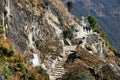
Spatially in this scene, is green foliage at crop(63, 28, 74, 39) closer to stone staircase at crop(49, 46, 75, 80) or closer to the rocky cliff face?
the rocky cliff face

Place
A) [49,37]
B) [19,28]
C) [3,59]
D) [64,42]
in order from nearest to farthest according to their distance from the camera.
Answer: [3,59]
[19,28]
[49,37]
[64,42]

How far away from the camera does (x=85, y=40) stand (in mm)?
71312

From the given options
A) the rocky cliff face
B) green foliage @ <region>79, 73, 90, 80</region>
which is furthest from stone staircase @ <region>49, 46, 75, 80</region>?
green foliage @ <region>79, 73, 90, 80</region>

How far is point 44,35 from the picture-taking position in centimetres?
5794

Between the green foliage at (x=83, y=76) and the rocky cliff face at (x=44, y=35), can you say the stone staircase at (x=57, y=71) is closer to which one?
the rocky cliff face at (x=44, y=35)

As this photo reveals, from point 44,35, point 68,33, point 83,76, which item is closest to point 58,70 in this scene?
point 44,35

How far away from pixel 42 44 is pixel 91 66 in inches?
291

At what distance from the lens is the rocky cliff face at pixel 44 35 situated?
161 ft

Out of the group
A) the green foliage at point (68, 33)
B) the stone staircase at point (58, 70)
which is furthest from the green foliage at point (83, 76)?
the green foliage at point (68, 33)

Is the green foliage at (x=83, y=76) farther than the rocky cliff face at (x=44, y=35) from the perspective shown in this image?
No

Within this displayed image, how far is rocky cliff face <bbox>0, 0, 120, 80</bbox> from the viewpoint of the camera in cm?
4915

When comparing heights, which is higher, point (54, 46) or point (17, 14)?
point (17, 14)

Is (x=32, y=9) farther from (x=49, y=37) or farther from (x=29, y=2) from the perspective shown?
(x=49, y=37)

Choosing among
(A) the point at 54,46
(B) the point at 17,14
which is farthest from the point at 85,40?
(B) the point at 17,14
